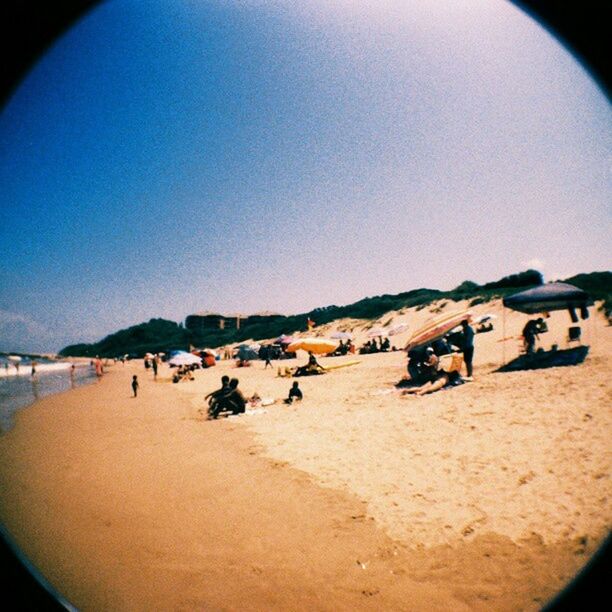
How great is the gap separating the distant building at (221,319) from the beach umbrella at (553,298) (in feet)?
168

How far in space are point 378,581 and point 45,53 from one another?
5.14 m

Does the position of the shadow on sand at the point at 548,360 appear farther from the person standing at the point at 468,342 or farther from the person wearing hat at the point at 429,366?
the person wearing hat at the point at 429,366

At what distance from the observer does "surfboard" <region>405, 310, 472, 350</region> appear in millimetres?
8414

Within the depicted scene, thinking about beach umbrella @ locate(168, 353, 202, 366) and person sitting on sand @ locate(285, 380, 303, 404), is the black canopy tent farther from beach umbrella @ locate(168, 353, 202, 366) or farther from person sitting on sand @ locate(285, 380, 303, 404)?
beach umbrella @ locate(168, 353, 202, 366)

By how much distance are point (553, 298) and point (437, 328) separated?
3.48 metres

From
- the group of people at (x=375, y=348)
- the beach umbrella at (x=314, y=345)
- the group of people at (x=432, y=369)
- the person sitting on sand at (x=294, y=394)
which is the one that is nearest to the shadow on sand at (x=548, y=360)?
the group of people at (x=432, y=369)

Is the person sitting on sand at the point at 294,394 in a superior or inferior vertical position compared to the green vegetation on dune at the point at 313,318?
inferior

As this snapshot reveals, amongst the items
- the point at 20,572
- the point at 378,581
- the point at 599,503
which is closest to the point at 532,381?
the point at 599,503

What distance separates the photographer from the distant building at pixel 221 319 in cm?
5982

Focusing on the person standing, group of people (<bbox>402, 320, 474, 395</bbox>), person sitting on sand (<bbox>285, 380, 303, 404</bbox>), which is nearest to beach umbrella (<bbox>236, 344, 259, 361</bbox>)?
person sitting on sand (<bbox>285, 380, 303, 404</bbox>)

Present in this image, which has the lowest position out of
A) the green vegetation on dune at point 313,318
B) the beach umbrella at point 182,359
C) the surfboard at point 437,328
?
the beach umbrella at point 182,359

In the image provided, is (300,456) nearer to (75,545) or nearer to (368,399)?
(75,545)

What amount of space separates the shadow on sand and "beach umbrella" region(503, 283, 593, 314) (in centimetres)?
163

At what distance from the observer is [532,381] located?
7.48m
